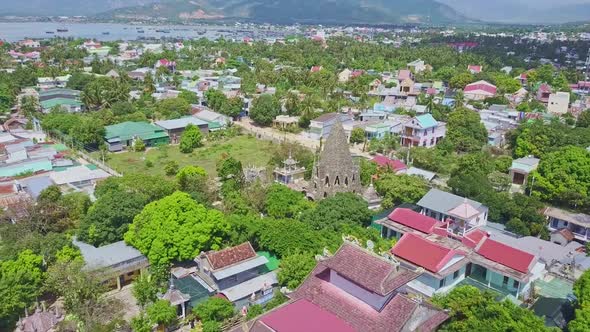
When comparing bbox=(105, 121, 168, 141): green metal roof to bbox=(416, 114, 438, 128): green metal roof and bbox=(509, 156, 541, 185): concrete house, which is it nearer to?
bbox=(416, 114, 438, 128): green metal roof

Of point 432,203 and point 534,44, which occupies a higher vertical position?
point 534,44

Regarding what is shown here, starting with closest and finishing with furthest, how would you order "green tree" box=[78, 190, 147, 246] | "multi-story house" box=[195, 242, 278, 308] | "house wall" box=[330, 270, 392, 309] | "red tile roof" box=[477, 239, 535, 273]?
"house wall" box=[330, 270, 392, 309] < "multi-story house" box=[195, 242, 278, 308] < "red tile roof" box=[477, 239, 535, 273] < "green tree" box=[78, 190, 147, 246]

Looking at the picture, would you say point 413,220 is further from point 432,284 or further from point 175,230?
point 175,230

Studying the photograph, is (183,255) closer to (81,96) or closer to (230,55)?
(81,96)

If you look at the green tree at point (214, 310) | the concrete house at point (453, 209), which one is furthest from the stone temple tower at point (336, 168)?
the green tree at point (214, 310)

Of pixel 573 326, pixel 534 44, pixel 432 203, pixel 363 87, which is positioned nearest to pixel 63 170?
pixel 432 203

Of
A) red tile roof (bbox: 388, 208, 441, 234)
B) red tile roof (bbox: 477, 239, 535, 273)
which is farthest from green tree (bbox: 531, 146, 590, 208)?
red tile roof (bbox: 477, 239, 535, 273)
